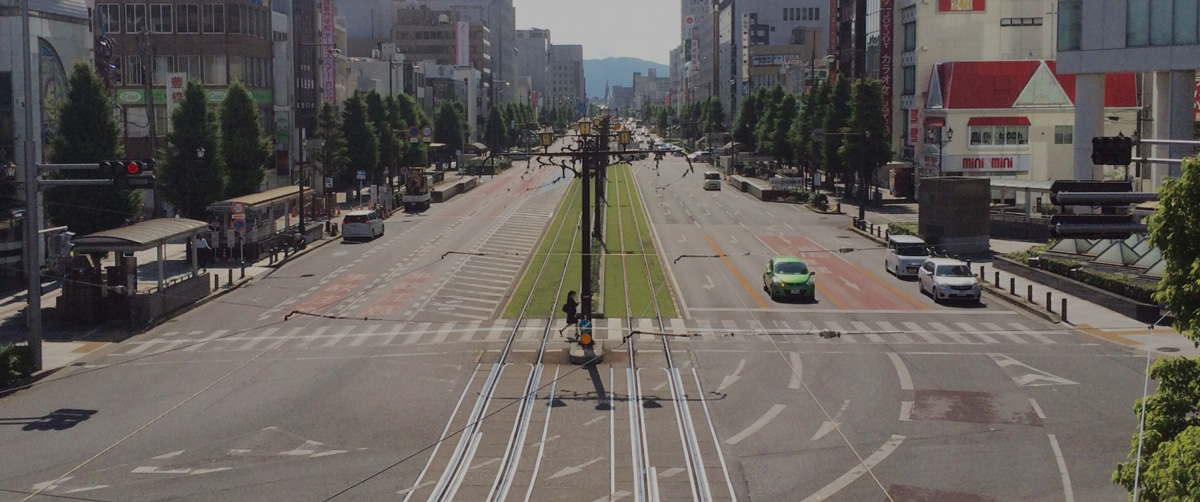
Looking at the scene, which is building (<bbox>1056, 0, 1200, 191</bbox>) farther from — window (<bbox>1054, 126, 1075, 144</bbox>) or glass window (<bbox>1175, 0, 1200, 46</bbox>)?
window (<bbox>1054, 126, 1075, 144</bbox>)

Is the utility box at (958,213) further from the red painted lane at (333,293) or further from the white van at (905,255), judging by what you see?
the red painted lane at (333,293)

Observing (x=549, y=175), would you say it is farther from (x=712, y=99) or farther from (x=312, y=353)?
(x=312, y=353)

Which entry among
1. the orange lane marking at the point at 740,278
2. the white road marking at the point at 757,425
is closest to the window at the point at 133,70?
the orange lane marking at the point at 740,278

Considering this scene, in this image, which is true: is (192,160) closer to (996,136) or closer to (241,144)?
(241,144)

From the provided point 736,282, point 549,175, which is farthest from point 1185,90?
point 549,175

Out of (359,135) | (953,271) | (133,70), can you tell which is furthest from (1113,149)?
(359,135)
